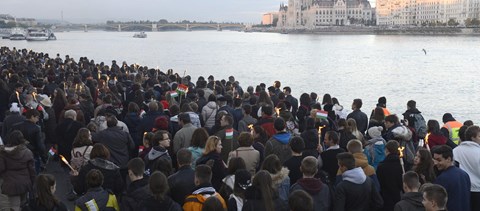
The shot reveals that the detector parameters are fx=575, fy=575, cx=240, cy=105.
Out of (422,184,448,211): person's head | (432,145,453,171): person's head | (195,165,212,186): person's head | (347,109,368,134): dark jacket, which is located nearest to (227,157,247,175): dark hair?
(195,165,212,186): person's head

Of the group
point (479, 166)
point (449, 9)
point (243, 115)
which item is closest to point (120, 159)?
point (243, 115)

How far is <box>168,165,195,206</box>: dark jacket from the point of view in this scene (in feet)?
18.5

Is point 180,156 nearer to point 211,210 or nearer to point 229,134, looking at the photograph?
point 211,210

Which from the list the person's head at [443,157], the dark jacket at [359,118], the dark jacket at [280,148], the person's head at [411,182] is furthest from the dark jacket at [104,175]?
the dark jacket at [359,118]

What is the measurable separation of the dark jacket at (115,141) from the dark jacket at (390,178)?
129 inches

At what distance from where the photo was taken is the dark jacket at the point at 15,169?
633cm

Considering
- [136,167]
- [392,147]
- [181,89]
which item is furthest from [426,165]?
[181,89]

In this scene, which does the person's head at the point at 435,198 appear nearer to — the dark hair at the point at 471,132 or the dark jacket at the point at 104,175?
the dark hair at the point at 471,132

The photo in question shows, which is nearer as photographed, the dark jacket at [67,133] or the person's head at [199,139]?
the person's head at [199,139]

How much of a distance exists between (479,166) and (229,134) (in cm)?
305

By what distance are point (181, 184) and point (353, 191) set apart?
1683 mm

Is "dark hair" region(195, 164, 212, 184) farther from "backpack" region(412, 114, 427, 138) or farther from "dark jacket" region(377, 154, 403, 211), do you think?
"backpack" region(412, 114, 427, 138)

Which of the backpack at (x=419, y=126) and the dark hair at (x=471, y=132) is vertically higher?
the dark hair at (x=471, y=132)

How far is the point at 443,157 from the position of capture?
18.5 ft
